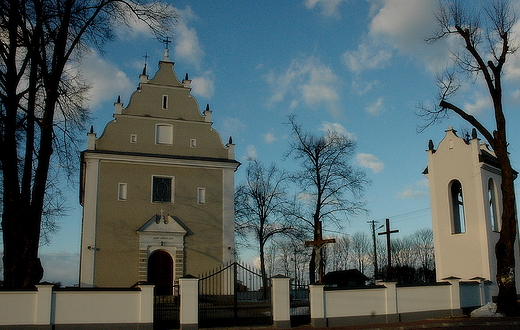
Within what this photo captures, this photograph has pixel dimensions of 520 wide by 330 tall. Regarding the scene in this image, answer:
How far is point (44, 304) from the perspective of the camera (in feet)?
44.3

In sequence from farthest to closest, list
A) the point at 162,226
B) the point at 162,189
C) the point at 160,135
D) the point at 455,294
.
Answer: the point at 160,135 → the point at 162,189 → the point at 162,226 → the point at 455,294

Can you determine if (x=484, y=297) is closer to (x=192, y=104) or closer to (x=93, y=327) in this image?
(x=93, y=327)

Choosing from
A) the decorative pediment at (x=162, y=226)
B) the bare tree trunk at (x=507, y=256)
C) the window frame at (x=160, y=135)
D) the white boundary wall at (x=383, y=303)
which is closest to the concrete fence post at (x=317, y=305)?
the white boundary wall at (x=383, y=303)

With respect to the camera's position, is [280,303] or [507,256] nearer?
[280,303]

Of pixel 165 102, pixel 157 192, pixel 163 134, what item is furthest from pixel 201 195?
pixel 165 102

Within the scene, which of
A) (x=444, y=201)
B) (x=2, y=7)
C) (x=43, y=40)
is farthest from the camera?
(x=444, y=201)

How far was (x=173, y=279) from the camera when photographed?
25.0 m

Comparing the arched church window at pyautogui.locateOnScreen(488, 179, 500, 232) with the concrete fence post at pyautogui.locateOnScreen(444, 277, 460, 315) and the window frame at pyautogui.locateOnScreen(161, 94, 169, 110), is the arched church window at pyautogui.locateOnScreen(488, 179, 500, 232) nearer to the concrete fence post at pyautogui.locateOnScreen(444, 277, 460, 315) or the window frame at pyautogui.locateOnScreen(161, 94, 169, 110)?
the concrete fence post at pyautogui.locateOnScreen(444, 277, 460, 315)

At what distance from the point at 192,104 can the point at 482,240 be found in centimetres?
1543

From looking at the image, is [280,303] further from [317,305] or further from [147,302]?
[147,302]

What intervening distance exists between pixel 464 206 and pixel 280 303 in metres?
10.0

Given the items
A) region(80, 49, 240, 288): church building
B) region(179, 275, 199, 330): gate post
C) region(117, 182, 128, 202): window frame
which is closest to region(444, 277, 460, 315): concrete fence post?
region(179, 275, 199, 330): gate post

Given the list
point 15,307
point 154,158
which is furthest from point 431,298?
point 154,158

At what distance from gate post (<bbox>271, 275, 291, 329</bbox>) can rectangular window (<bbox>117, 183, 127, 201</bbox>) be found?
12.0 m
